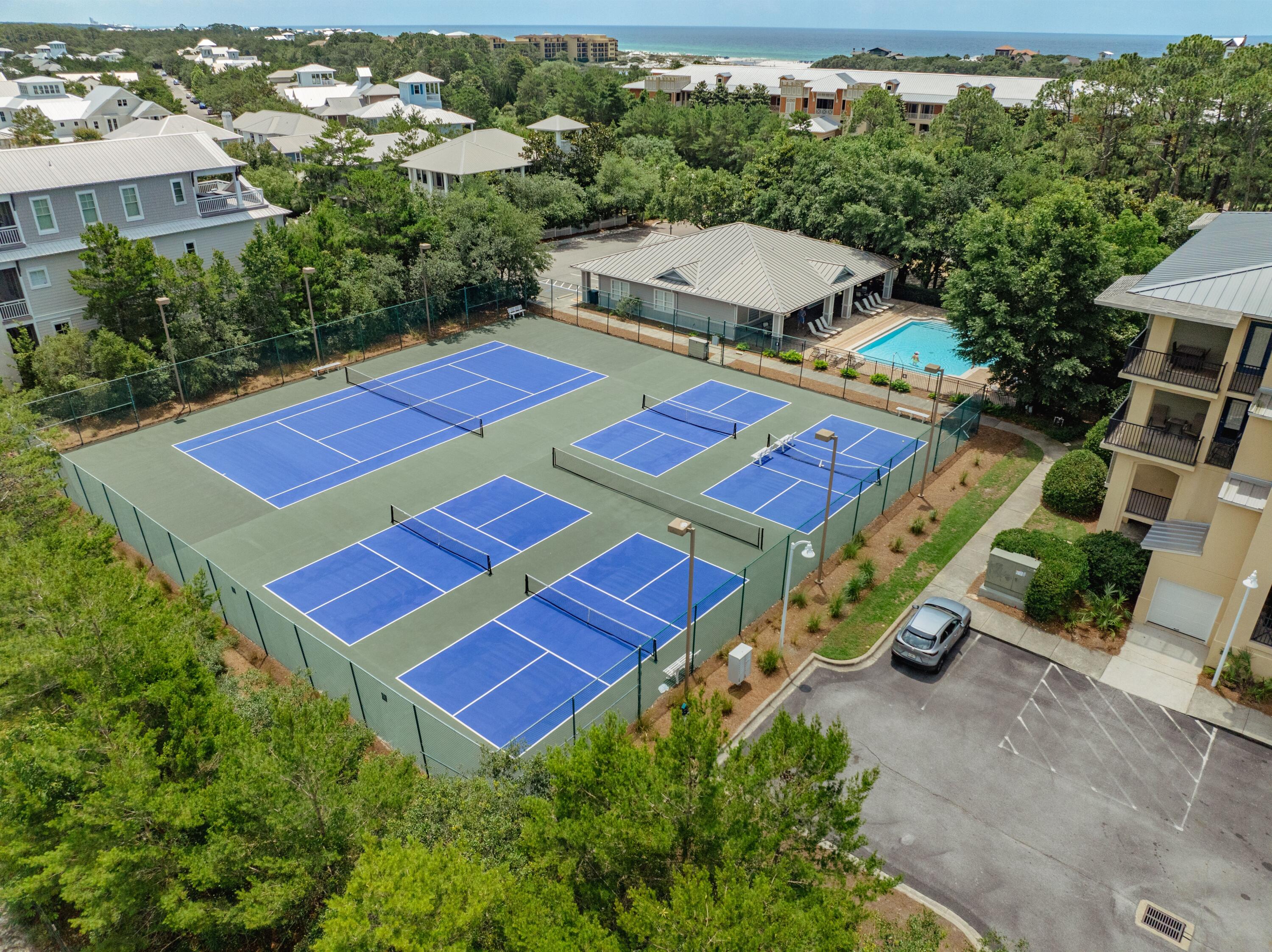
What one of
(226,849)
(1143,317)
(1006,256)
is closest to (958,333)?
(1006,256)

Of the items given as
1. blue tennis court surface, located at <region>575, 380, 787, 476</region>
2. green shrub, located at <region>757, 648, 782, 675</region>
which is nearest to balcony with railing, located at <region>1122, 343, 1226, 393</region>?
green shrub, located at <region>757, 648, 782, 675</region>

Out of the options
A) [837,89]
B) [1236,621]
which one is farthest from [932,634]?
[837,89]

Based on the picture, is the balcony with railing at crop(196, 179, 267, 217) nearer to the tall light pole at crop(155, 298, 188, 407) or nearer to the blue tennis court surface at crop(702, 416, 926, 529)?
the tall light pole at crop(155, 298, 188, 407)

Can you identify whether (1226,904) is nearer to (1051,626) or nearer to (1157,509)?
(1051,626)

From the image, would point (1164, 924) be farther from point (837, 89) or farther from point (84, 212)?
point (837, 89)

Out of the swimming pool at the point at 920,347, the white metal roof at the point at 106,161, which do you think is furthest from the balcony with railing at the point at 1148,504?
the white metal roof at the point at 106,161

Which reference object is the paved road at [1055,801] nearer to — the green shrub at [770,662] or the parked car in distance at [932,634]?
the parked car in distance at [932,634]

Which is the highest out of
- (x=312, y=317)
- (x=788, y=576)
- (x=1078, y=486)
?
(x=312, y=317)
